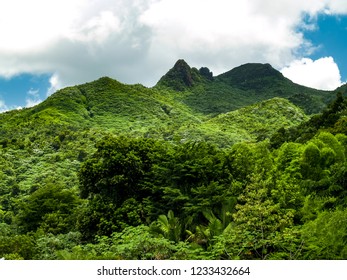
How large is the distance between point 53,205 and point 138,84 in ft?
372

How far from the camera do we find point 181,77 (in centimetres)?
17262

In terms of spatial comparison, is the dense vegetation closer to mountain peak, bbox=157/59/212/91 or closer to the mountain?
the mountain

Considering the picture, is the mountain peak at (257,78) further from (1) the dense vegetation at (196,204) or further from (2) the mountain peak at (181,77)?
(1) the dense vegetation at (196,204)

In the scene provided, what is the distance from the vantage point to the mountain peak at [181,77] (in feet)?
552

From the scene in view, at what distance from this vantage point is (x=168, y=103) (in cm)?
13462

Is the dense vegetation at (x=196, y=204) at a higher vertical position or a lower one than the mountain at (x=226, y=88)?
lower

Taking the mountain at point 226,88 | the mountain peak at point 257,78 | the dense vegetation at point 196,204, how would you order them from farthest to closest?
1. the mountain peak at point 257,78
2. the mountain at point 226,88
3. the dense vegetation at point 196,204

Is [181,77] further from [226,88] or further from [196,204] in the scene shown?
[196,204]

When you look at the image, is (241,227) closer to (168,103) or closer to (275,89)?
(168,103)

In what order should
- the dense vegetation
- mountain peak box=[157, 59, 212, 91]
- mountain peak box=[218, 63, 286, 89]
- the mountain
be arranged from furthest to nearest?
mountain peak box=[218, 63, 286, 89]
mountain peak box=[157, 59, 212, 91]
the mountain
the dense vegetation

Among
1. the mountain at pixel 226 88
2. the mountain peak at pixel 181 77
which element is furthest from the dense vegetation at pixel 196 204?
the mountain peak at pixel 181 77

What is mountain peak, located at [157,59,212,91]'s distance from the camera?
16810 cm

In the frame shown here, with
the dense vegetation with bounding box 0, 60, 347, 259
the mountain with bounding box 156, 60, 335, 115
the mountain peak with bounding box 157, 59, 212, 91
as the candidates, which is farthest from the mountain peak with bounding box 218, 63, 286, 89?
the dense vegetation with bounding box 0, 60, 347, 259

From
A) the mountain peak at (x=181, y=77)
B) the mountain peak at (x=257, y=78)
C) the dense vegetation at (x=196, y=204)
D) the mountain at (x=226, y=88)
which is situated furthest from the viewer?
the mountain peak at (x=257, y=78)
